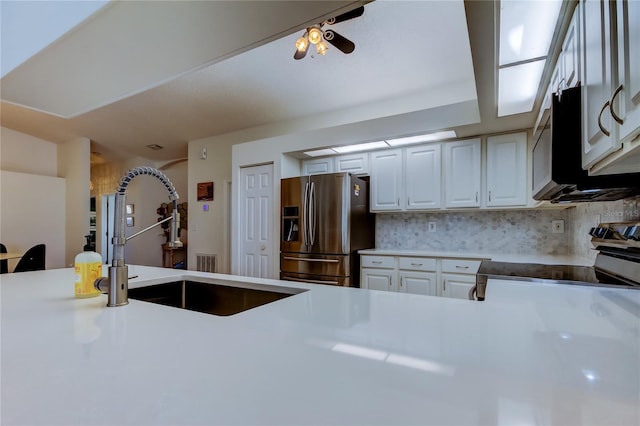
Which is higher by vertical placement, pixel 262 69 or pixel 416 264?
pixel 262 69

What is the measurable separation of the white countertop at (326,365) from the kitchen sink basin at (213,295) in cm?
51

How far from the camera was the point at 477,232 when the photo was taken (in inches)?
128

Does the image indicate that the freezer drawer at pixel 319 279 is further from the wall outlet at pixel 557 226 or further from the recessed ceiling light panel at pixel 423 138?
the wall outlet at pixel 557 226

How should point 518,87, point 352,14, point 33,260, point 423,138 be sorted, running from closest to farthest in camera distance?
point 518,87, point 352,14, point 423,138, point 33,260

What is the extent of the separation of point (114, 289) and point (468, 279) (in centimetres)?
271

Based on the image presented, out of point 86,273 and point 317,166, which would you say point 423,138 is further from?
point 86,273

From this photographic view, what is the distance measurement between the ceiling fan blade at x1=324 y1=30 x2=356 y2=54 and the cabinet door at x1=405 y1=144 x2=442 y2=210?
4.08 ft

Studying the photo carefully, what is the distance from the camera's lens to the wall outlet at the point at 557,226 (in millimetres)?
2904

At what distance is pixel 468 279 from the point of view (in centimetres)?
280

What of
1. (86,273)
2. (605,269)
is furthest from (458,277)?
(86,273)

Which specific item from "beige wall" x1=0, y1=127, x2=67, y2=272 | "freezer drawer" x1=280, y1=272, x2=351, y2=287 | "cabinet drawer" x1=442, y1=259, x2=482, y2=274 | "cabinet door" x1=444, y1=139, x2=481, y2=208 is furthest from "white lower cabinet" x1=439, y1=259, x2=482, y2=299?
"beige wall" x1=0, y1=127, x2=67, y2=272

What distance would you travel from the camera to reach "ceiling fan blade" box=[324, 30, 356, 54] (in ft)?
8.31

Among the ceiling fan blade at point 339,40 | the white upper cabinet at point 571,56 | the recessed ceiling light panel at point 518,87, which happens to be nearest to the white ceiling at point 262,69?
the recessed ceiling light panel at point 518,87

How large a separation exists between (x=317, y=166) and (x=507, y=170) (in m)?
2.09
